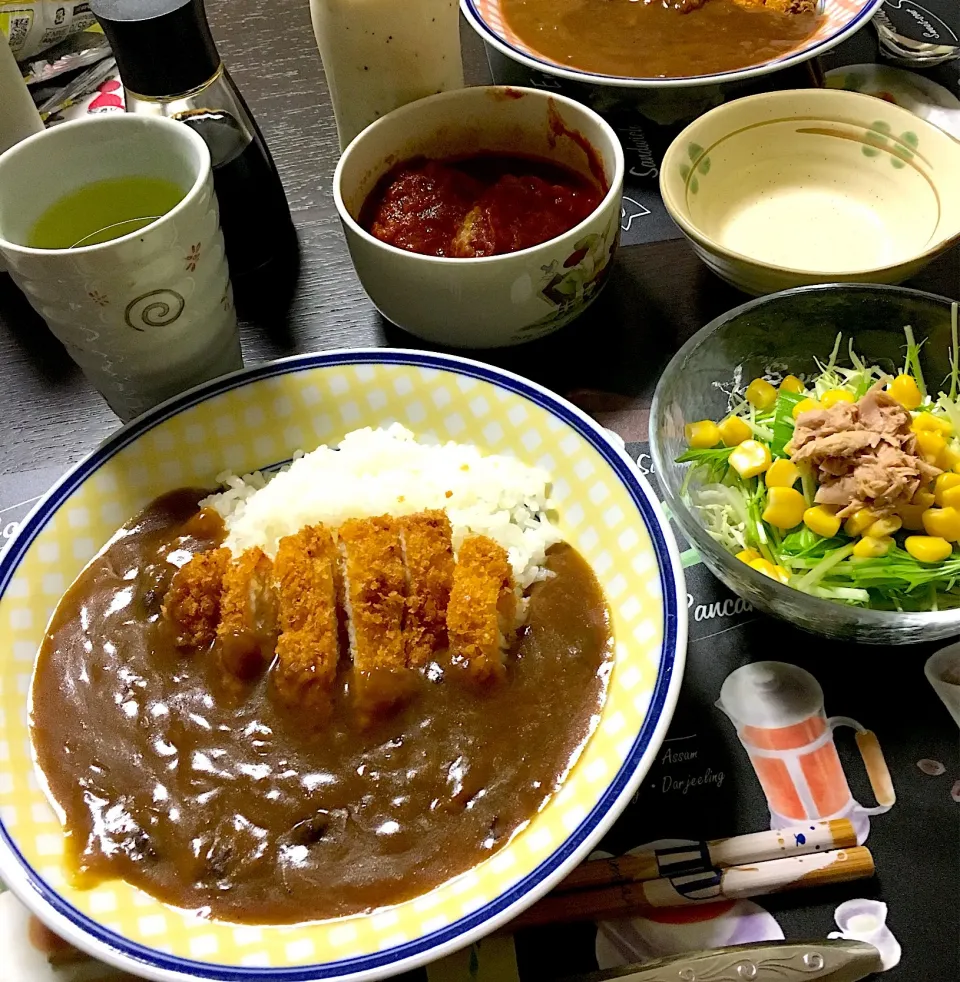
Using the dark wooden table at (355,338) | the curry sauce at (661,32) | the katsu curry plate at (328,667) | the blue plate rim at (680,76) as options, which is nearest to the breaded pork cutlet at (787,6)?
the curry sauce at (661,32)

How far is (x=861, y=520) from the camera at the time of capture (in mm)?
1287

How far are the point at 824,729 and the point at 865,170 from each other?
3.88 ft

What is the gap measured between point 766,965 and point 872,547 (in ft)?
1.95

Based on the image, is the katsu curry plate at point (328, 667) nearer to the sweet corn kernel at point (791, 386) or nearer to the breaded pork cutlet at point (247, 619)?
the breaded pork cutlet at point (247, 619)

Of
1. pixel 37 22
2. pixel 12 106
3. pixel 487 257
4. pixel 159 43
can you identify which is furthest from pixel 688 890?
pixel 37 22

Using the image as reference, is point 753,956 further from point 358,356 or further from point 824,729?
point 358,356

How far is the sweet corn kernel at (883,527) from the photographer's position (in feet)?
4.19

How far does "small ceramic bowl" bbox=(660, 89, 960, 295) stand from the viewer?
167 cm

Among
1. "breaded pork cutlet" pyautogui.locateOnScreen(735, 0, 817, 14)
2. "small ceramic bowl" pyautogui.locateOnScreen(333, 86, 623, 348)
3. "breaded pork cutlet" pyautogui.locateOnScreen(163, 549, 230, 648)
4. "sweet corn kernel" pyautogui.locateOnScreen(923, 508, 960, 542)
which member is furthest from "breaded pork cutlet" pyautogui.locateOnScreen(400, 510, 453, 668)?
"breaded pork cutlet" pyautogui.locateOnScreen(735, 0, 817, 14)

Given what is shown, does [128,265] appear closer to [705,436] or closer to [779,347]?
[705,436]

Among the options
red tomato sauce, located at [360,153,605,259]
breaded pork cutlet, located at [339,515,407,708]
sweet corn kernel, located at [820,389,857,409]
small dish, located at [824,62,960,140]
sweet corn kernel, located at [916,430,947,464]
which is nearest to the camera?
breaded pork cutlet, located at [339,515,407,708]

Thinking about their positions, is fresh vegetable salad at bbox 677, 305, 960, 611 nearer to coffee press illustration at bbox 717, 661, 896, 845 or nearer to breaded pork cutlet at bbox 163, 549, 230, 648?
coffee press illustration at bbox 717, 661, 896, 845

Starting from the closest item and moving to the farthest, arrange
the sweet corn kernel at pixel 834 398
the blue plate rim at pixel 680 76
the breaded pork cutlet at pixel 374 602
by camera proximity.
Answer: the breaded pork cutlet at pixel 374 602, the sweet corn kernel at pixel 834 398, the blue plate rim at pixel 680 76

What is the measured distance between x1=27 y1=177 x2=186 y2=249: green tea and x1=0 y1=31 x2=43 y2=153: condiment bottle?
48cm
